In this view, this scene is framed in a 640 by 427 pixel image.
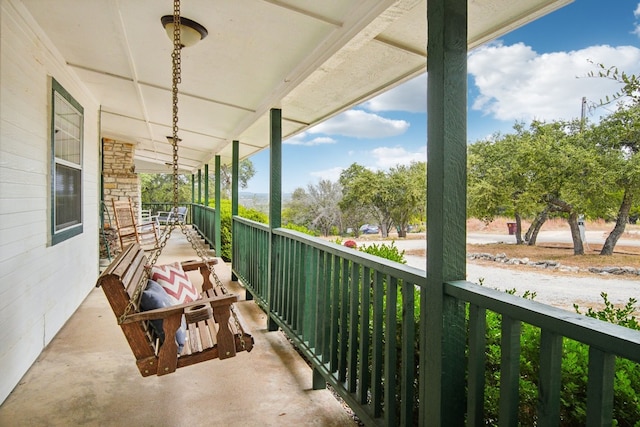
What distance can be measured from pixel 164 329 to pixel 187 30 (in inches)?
68.1

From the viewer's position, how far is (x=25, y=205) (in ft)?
8.89

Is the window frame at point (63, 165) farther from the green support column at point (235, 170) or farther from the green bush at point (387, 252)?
the green bush at point (387, 252)

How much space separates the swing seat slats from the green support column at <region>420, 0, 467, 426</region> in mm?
1099

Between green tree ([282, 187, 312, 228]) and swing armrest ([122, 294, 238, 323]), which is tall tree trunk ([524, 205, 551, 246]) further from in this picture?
green tree ([282, 187, 312, 228])

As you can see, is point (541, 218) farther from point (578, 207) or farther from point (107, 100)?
point (107, 100)

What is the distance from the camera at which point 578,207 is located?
5.24 feet

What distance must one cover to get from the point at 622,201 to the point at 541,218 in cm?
45

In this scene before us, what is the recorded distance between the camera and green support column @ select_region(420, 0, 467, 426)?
140 centimetres

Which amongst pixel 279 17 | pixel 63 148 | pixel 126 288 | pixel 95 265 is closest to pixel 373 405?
pixel 126 288

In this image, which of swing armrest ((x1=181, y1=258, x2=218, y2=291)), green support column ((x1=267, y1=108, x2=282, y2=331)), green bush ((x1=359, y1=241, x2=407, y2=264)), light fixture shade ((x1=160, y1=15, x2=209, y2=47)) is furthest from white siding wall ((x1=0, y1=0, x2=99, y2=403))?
green bush ((x1=359, y1=241, x2=407, y2=264))

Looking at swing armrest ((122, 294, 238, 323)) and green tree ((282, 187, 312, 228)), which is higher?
green tree ((282, 187, 312, 228))

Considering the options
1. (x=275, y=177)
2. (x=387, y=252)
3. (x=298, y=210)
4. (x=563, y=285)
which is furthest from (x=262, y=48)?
(x=298, y=210)

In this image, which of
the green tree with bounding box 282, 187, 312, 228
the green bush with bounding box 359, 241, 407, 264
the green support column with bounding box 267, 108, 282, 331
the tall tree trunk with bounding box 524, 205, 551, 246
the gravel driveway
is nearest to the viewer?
the gravel driveway

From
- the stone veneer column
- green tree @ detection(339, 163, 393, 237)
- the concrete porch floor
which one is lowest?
the concrete porch floor
